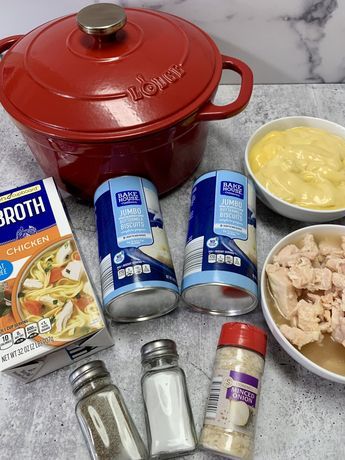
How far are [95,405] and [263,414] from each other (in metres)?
0.24

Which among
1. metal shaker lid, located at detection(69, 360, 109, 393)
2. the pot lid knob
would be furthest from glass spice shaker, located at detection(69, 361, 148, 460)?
the pot lid knob

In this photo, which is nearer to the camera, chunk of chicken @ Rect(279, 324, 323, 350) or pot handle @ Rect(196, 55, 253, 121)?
chunk of chicken @ Rect(279, 324, 323, 350)

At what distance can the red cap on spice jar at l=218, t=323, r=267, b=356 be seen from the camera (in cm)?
63

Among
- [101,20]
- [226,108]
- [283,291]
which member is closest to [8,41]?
[101,20]

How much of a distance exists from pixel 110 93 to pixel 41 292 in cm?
30

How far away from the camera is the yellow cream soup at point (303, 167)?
2.50 ft

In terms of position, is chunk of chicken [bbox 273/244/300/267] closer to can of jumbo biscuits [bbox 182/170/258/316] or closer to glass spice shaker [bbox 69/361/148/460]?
can of jumbo biscuits [bbox 182/170/258/316]

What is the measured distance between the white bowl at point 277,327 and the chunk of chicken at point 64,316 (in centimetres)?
27

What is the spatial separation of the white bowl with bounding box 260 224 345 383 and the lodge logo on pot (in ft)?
0.97

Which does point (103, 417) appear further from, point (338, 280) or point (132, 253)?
point (338, 280)

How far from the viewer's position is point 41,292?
0.66m

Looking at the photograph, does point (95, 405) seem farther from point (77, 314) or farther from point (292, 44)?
point (292, 44)

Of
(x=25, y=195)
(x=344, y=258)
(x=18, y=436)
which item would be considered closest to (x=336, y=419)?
(x=344, y=258)

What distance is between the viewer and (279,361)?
704 mm
